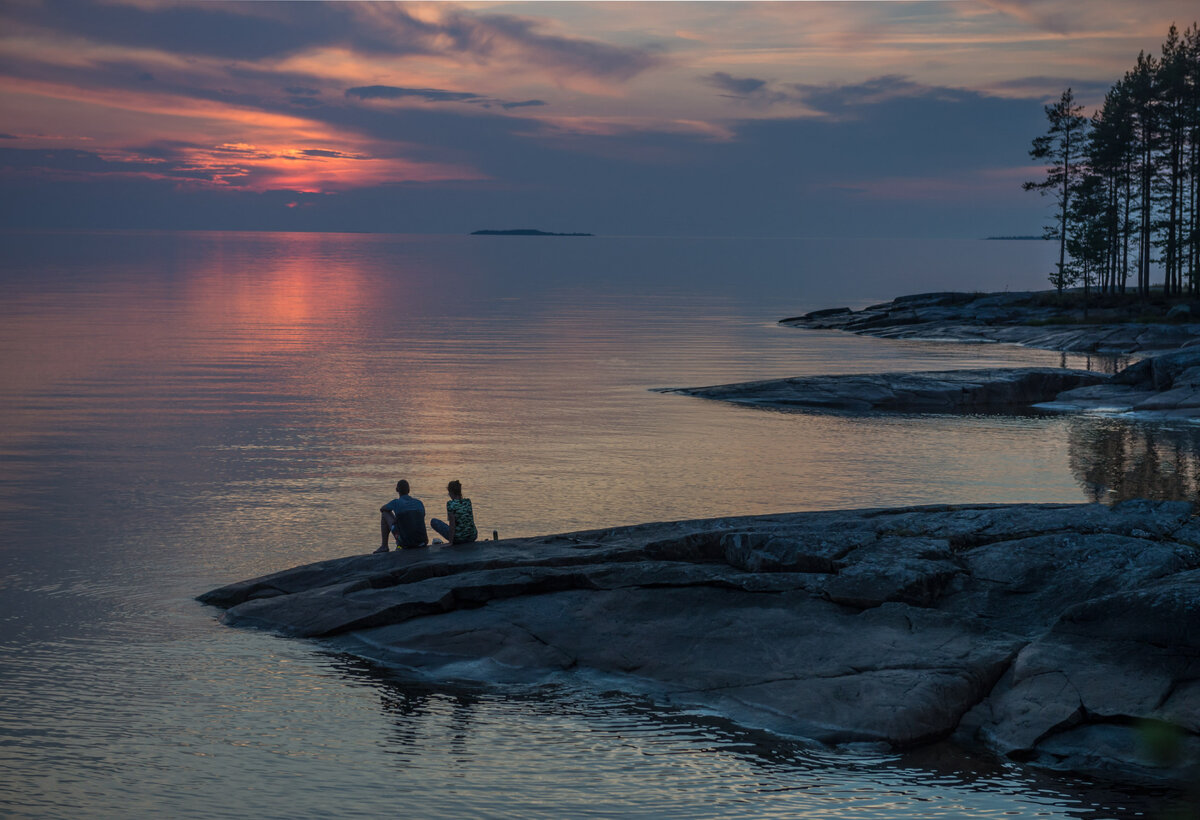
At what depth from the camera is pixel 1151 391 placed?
4812 cm

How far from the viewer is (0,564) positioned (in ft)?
74.9

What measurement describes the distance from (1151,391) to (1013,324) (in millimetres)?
37000

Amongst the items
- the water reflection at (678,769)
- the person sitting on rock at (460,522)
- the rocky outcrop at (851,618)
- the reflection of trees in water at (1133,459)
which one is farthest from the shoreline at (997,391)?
→ the water reflection at (678,769)

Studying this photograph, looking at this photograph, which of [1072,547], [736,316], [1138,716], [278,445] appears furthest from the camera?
[736,316]

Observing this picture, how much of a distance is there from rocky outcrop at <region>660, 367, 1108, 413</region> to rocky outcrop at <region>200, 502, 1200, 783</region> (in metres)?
27.6

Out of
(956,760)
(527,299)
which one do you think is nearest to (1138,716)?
(956,760)

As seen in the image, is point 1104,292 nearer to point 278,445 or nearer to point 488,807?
point 278,445

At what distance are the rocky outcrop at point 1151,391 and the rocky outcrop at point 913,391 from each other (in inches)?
42.9

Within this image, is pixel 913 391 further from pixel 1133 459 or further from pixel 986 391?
pixel 1133 459

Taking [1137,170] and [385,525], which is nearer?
[385,525]

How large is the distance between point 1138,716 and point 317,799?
9763 millimetres

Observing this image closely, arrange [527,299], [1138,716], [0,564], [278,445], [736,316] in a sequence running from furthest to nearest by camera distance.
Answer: [527,299], [736,316], [278,445], [0,564], [1138,716]

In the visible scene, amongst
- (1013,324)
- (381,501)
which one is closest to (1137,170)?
(1013,324)

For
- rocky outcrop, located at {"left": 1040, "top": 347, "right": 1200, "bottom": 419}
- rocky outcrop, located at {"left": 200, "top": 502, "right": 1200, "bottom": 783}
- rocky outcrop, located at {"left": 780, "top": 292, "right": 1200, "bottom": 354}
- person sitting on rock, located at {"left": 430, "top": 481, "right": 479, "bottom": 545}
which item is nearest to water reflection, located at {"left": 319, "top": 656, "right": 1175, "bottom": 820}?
rocky outcrop, located at {"left": 200, "top": 502, "right": 1200, "bottom": 783}
